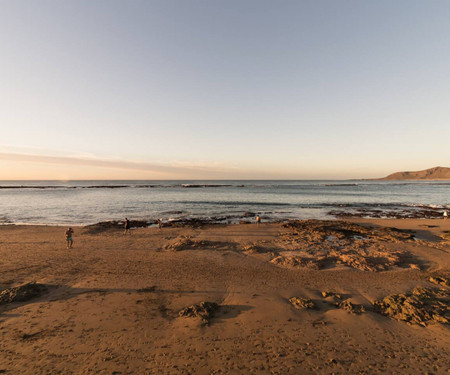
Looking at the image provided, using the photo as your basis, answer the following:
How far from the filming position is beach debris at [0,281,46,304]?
9.72 metres

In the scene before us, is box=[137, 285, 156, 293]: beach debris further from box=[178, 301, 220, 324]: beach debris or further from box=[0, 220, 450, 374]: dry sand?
box=[178, 301, 220, 324]: beach debris

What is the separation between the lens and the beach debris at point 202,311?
8.65 meters

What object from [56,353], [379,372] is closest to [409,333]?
[379,372]

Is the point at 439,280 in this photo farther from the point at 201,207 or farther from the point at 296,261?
the point at 201,207

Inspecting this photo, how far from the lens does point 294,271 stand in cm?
1395

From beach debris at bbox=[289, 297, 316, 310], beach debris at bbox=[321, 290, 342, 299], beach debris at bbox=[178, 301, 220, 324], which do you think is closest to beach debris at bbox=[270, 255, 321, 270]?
beach debris at bbox=[321, 290, 342, 299]

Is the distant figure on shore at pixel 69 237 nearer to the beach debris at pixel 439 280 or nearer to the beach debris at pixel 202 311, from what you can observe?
the beach debris at pixel 202 311

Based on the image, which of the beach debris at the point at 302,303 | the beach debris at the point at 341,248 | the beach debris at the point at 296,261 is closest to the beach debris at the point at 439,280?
the beach debris at the point at 341,248

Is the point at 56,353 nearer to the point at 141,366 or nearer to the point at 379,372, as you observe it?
the point at 141,366

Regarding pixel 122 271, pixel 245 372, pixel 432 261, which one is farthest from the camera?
pixel 432 261

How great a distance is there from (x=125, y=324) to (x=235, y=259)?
9.27 meters

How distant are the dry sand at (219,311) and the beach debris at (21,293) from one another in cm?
28

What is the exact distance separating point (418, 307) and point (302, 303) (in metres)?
4.99

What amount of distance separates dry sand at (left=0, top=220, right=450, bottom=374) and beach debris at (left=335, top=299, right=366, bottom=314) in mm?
52
